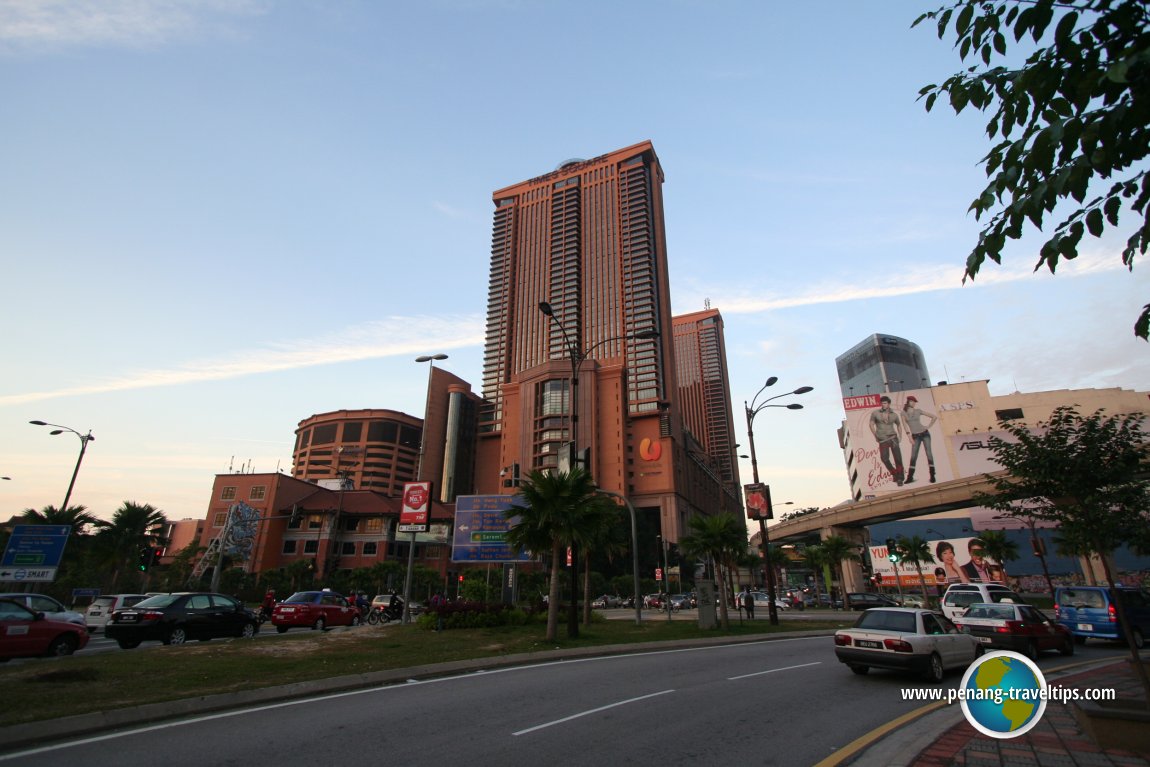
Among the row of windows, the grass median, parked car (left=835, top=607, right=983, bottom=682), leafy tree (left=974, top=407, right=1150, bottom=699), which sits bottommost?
the grass median

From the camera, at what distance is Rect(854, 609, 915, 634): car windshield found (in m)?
12.1

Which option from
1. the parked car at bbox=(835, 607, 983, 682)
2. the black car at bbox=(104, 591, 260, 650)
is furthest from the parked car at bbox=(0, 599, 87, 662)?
the parked car at bbox=(835, 607, 983, 682)

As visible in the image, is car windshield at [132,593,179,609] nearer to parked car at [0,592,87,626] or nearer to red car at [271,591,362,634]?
parked car at [0,592,87,626]

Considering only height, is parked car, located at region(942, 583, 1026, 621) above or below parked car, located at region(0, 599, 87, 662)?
above

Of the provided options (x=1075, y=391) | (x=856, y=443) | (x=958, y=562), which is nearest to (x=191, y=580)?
(x=958, y=562)

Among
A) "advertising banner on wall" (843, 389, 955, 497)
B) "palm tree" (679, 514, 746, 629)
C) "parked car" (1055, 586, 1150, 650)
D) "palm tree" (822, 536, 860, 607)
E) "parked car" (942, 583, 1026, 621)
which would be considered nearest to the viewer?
"parked car" (1055, 586, 1150, 650)

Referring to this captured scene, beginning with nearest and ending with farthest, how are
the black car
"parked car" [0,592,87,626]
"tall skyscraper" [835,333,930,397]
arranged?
"parked car" [0,592,87,626] < the black car < "tall skyscraper" [835,333,930,397]

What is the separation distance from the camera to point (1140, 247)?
3.75 metres

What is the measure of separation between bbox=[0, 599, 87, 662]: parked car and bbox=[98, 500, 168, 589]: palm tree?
36024mm

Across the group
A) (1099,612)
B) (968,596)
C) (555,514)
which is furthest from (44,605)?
(1099,612)

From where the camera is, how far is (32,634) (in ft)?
46.1

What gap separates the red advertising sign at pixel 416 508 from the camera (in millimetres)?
27156

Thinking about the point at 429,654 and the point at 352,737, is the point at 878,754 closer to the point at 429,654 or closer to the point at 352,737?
the point at 352,737

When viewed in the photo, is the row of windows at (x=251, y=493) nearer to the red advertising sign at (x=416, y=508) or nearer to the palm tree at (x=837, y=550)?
the red advertising sign at (x=416, y=508)
